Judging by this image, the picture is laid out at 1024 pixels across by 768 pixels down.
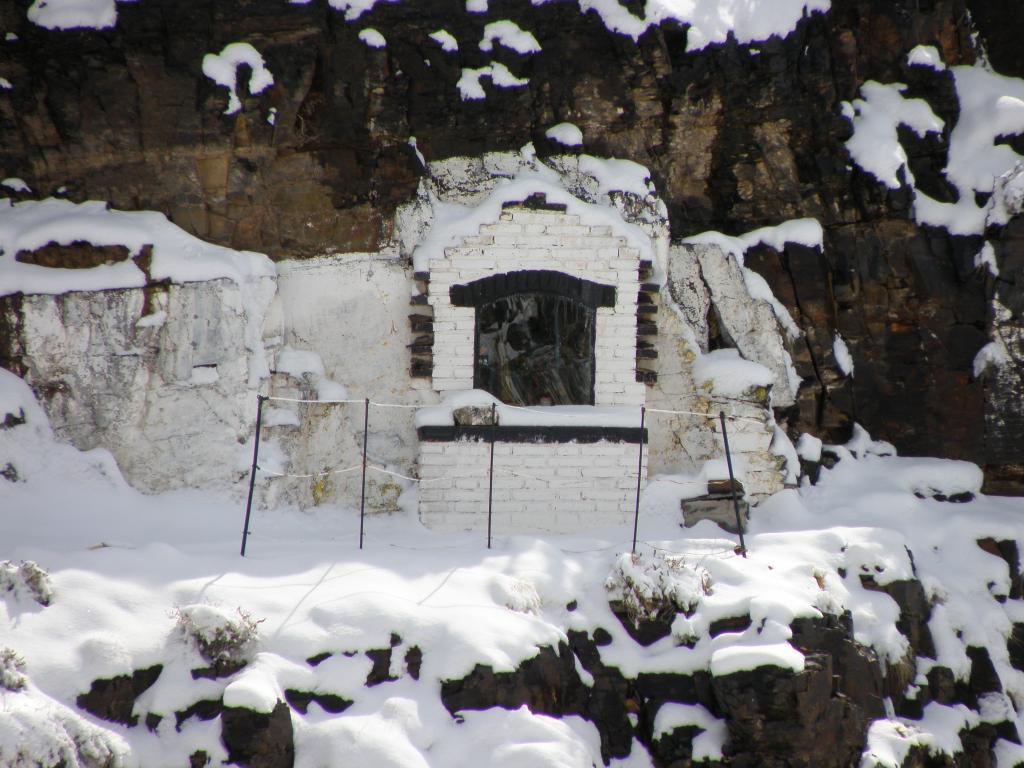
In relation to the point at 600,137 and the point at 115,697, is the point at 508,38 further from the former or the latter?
the point at 115,697

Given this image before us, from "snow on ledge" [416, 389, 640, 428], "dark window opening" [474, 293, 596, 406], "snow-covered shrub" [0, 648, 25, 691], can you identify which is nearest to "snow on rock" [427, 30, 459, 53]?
"dark window opening" [474, 293, 596, 406]

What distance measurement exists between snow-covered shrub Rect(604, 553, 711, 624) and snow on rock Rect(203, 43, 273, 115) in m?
6.30

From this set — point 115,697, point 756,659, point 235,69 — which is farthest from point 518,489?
point 235,69

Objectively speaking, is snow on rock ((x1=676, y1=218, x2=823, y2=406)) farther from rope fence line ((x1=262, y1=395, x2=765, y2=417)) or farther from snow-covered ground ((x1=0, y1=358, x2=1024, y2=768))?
snow-covered ground ((x1=0, y1=358, x2=1024, y2=768))

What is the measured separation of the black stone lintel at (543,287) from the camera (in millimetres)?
11203

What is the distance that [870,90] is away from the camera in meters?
12.5

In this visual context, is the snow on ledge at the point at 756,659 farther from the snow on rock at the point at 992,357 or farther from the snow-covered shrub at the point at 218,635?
the snow on rock at the point at 992,357

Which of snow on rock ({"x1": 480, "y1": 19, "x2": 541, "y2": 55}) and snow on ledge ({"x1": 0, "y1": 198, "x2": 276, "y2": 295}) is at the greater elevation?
snow on rock ({"x1": 480, "y1": 19, "x2": 541, "y2": 55})

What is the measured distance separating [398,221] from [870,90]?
19.1 feet

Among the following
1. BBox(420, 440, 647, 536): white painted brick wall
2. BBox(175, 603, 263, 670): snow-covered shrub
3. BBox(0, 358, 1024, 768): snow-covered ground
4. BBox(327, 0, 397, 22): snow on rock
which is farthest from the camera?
BBox(327, 0, 397, 22): snow on rock

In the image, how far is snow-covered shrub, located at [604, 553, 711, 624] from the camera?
881cm

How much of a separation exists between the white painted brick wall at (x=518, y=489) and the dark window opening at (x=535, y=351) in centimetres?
201

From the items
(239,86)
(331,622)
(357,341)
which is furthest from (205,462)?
(239,86)

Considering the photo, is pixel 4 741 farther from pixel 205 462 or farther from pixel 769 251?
pixel 769 251
